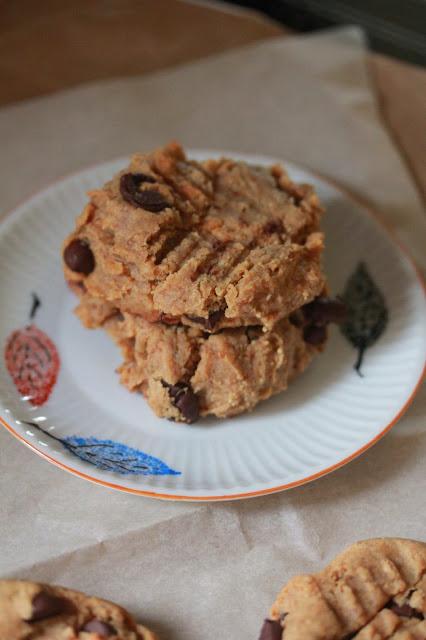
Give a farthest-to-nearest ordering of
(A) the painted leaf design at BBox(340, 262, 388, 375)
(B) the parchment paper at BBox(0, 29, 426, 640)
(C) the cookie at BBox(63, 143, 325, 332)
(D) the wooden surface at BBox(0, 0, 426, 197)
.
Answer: (D) the wooden surface at BBox(0, 0, 426, 197) < (A) the painted leaf design at BBox(340, 262, 388, 375) < (C) the cookie at BBox(63, 143, 325, 332) < (B) the parchment paper at BBox(0, 29, 426, 640)

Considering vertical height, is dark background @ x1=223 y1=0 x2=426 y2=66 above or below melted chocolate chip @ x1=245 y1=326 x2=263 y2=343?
above

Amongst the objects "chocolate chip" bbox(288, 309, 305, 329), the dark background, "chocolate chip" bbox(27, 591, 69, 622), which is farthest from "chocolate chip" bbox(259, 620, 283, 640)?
the dark background

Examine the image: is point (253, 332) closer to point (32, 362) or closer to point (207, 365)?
point (207, 365)

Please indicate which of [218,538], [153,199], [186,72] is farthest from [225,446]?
[186,72]

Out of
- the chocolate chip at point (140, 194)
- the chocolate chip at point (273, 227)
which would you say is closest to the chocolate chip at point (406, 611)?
the chocolate chip at point (273, 227)

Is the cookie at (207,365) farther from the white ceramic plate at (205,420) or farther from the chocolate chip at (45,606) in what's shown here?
the chocolate chip at (45,606)

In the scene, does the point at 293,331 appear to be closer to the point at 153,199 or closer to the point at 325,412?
the point at 325,412

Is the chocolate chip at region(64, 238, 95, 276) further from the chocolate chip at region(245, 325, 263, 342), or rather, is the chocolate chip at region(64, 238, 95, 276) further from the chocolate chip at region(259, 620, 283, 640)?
the chocolate chip at region(259, 620, 283, 640)
